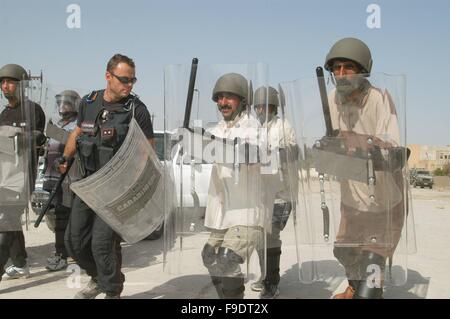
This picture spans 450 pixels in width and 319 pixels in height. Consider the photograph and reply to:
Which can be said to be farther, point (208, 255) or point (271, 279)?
point (271, 279)

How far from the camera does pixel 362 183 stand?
3.13 m

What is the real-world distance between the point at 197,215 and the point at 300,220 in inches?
27.9

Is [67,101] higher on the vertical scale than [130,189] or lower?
higher

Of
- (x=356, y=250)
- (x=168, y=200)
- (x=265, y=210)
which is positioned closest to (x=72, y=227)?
(x=168, y=200)

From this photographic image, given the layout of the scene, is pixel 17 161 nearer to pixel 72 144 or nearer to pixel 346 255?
pixel 72 144

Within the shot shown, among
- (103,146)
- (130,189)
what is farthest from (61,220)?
(130,189)

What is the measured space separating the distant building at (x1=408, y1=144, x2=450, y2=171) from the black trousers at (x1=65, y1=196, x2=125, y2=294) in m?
83.5

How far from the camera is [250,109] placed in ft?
10.8

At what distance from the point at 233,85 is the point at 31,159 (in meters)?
2.35

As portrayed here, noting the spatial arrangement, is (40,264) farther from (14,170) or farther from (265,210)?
(265,210)

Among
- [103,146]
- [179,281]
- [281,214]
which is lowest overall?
[179,281]

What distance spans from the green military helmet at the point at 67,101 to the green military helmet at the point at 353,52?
8.66ft

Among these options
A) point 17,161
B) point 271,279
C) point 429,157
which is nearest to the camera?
point 17,161

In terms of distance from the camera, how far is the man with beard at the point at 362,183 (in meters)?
3.08
